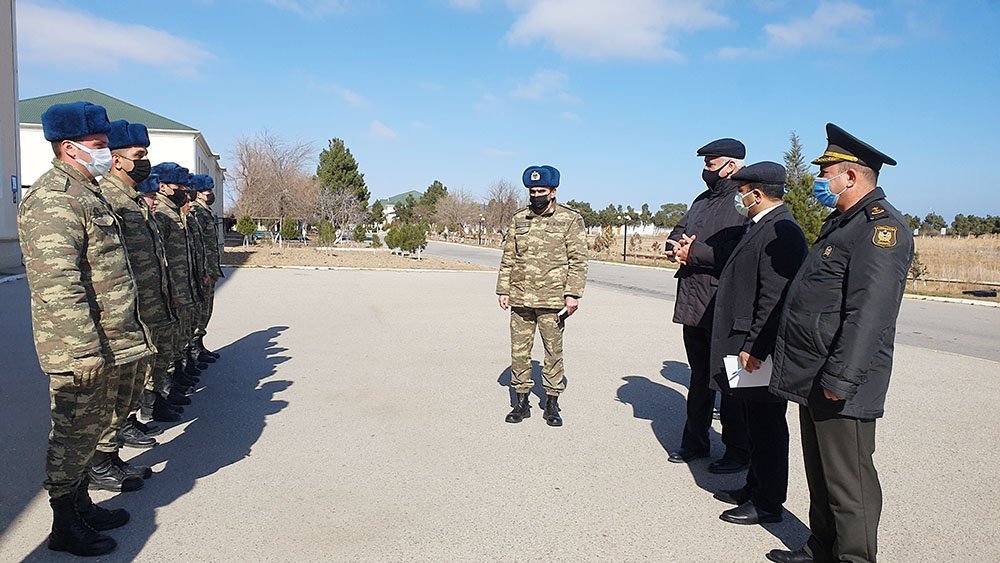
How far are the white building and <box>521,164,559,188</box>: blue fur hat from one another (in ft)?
57.7

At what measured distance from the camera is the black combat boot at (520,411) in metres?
5.31

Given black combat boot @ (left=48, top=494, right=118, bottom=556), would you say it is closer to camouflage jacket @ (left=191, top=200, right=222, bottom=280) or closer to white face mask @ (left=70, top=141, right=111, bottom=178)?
white face mask @ (left=70, top=141, right=111, bottom=178)

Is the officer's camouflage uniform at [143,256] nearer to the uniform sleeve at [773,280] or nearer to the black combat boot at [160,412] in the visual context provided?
the black combat boot at [160,412]

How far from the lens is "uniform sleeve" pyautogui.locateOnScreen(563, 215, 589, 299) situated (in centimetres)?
524

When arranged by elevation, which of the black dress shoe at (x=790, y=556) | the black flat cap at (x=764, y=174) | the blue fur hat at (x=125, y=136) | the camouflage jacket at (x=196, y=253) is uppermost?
the blue fur hat at (x=125, y=136)

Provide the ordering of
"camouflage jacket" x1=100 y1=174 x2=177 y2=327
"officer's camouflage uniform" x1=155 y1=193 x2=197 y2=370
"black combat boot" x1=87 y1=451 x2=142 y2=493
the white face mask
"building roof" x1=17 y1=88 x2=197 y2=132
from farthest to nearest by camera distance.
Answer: "building roof" x1=17 y1=88 x2=197 y2=132
"officer's camouflage uniform" x1=155 y1=193 x2=197 y2=370
"camouflage jacket" x1=100 y1=174 x2=177 y2=327
"black combat boot" x1=87 y1=451 x2=142 y2=493
the white face mask

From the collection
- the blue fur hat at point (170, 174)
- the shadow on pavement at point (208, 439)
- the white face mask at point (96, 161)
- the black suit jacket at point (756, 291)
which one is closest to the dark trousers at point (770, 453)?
the black suit jacket at point (756, 291)

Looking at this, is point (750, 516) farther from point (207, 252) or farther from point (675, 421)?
point (207, 252)

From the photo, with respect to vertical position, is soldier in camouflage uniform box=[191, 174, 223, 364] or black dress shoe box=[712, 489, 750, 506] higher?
soldier in camouflage uniform box=[191, 174, 223, 364]

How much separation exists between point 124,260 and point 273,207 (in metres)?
43.9

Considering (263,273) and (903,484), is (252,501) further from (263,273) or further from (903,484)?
→ (263,273)

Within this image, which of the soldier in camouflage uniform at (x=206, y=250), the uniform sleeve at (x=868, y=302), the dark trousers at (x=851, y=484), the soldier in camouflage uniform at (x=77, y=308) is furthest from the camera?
the soldier in camouflage uniform at (x=206, y=250)

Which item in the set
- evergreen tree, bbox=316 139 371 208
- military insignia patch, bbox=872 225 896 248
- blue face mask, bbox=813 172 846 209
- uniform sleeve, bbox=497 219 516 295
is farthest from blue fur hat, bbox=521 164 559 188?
evergreen tree, bbox=316 139 371 208

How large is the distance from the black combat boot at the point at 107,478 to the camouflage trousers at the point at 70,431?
0.69 metres
